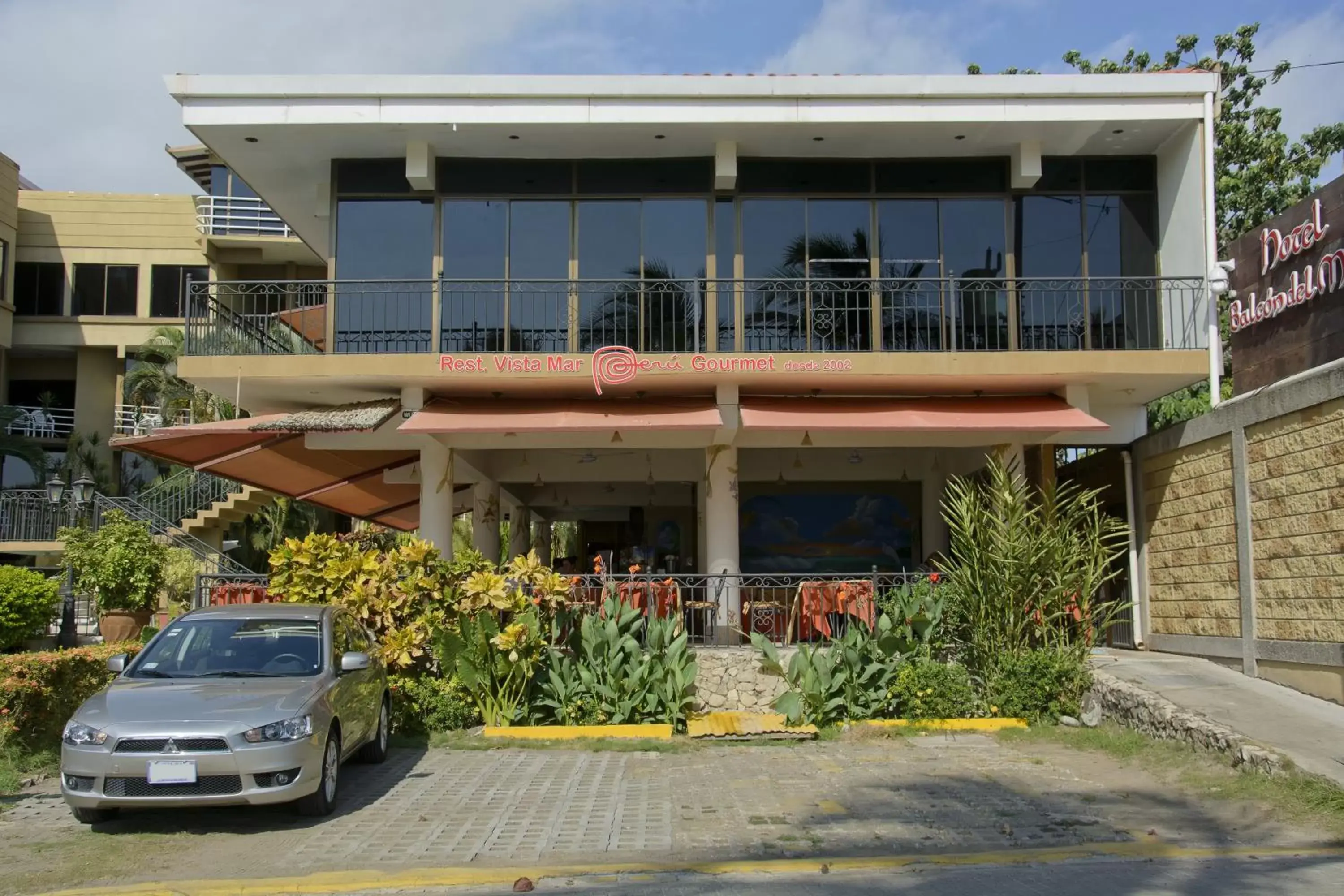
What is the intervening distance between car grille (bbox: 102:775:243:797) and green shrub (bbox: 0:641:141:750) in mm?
2144

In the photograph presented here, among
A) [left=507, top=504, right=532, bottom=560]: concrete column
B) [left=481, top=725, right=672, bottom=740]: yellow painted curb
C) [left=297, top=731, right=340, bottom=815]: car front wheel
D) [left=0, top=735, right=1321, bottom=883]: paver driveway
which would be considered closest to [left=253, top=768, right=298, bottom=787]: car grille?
[left=297, top=731, right=340, bottom=815]: car front wheel

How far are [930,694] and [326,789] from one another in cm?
643

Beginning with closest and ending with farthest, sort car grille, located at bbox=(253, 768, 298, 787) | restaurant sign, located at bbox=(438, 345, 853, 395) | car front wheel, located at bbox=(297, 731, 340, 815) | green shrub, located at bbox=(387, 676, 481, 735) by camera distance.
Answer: car grille, located at bbox=(253, 768, 298, 787)
car front wheel, located at bbox=(297, 731, 340, 815)
green shrub, located at bbox=(387, 676, 481, 735)
restaurant sign, located at bbox=(438, 345, 853, 395)

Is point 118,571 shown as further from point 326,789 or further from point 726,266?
point 326,789

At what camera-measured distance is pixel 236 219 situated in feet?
107

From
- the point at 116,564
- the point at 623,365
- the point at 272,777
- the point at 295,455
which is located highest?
the point at 623,365

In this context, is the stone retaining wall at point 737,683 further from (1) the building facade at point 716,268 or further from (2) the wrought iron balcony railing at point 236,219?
(2) the wrought iron balcony railing at point 236,219

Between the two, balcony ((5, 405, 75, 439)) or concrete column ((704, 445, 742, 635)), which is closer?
concrete column ((704, 445, 742, 635))

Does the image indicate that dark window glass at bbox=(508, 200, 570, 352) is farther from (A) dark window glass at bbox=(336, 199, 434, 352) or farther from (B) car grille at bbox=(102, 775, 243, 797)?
(B) car grille at bbox=(102, 775, 243, 797)

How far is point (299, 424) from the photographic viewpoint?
13.9m

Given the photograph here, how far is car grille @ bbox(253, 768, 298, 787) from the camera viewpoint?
7.31 metres

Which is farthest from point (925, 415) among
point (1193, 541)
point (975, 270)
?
point (1193, 541)

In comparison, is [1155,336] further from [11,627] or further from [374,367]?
[11,627]

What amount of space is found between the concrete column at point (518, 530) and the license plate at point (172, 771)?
15900mm
